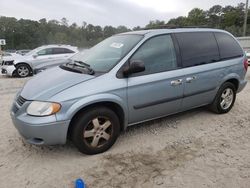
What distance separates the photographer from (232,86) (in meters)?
4.96

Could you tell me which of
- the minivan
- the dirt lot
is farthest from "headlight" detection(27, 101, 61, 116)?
the dirt lot

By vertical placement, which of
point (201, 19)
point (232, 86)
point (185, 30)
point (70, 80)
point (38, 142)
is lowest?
point (38, 142)

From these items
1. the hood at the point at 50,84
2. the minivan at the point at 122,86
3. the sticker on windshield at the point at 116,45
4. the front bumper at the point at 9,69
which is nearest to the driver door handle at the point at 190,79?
the minivan at the point at 122,86

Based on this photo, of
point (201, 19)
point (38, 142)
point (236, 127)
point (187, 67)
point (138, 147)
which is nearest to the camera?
point (38, 142)

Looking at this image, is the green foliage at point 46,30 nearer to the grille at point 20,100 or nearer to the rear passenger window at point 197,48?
the rear passenger window at point 197,48

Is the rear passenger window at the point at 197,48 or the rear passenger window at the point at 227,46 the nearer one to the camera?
the rear passenger window at the point at 197,48

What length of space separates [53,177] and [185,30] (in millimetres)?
3217

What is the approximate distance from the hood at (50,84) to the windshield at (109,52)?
0.37 meters

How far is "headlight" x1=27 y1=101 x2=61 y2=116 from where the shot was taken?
3.01 metres

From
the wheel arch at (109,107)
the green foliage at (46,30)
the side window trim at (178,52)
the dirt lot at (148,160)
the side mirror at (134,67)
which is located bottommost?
the dirt lot at (148,160)

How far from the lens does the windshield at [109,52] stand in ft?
11.9

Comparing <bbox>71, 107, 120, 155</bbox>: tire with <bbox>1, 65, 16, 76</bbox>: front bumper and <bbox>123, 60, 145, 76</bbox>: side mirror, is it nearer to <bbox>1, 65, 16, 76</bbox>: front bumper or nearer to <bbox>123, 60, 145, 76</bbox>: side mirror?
<bbox>123, 60, 145, 76</bbox>: side mirror

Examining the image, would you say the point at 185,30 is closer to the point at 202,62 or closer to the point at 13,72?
the point at 202,62

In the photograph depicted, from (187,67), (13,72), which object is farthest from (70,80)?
(13,72)
